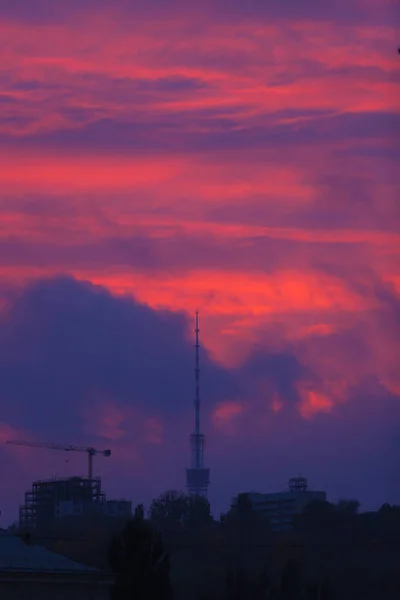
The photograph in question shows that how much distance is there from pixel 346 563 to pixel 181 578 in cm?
2256

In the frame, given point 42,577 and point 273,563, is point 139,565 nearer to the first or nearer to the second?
point 42,577

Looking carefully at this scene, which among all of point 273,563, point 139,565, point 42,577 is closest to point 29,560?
point 42,577

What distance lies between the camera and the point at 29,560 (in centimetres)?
9119

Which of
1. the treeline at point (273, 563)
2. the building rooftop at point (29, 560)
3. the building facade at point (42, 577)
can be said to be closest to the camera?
the building facade at point (42, 577)

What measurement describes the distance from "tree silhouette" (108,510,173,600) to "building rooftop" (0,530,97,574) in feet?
8.17

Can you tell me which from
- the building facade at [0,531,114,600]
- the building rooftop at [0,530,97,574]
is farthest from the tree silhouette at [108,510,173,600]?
the building rooftop at [0,530,97,574]

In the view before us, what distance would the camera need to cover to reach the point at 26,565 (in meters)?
89.8

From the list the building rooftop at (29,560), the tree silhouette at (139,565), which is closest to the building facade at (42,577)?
the building rooftop at (29,560)

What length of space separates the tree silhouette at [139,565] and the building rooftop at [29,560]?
2489 millimetres

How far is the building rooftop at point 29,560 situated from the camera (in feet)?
293

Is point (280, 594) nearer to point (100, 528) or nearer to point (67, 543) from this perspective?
point (67, 543)

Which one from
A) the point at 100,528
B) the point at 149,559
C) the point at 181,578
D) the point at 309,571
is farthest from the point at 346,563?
the point at 149,559

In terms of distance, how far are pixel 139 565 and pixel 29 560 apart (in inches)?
312

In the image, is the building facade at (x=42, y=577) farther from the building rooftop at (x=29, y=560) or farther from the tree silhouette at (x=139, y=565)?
the tree silhouette at (x=139, y=565)
